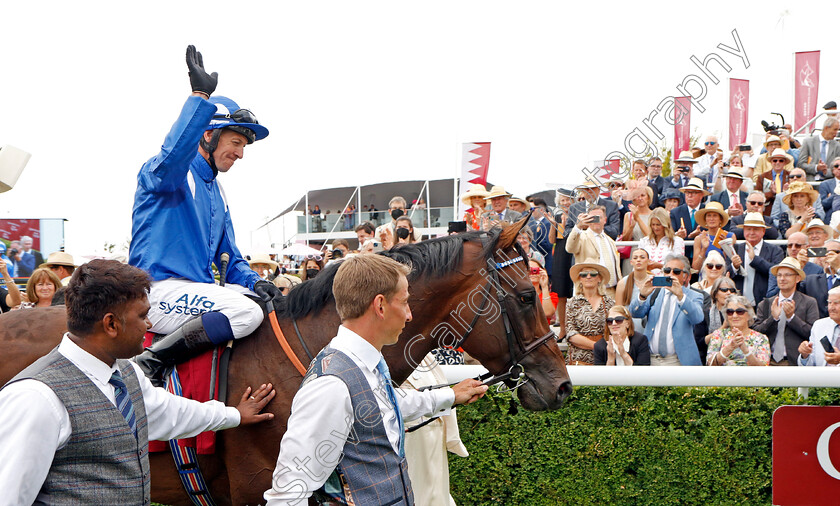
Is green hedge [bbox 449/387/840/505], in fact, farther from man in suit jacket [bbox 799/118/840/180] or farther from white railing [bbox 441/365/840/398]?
man in suit jacket [bbox 799/118/840/180]

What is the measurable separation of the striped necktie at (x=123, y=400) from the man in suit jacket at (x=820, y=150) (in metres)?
10.3

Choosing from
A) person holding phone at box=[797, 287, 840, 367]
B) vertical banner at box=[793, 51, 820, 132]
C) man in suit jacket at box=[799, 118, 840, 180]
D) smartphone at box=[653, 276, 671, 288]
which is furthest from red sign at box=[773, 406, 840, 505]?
vertical banner at box=[793, 51, 820, 132]

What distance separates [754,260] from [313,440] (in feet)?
20.0

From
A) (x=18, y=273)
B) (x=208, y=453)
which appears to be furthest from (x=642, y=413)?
(x=18, y=273)

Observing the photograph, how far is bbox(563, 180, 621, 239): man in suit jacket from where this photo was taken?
7889 millimetres

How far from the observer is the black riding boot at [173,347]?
279 centimetres

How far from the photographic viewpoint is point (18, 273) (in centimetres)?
1326

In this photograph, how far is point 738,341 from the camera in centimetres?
522

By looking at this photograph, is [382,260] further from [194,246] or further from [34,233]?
[34,233]

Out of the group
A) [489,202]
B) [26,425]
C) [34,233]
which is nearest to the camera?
[26,425]

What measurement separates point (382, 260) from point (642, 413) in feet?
8.46

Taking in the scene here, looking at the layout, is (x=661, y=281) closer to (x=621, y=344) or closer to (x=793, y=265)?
(x=621, y=344)

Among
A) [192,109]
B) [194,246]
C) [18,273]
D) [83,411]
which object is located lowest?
[18,273]

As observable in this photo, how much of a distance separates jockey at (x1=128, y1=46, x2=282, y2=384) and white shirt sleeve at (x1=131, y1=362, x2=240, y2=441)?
1.57 feet
